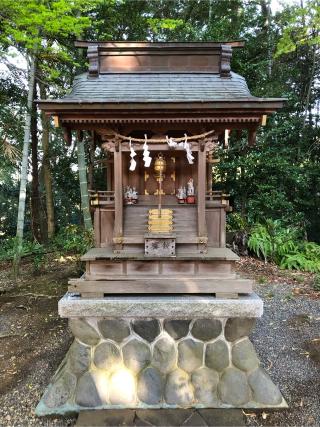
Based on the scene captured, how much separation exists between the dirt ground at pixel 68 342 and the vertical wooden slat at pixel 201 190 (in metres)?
2.05

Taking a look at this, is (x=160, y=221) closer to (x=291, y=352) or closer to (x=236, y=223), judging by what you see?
(x=291, y=352)

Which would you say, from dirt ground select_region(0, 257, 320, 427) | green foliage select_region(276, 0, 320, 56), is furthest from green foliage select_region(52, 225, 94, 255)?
green foliage select_region(276, 0, 320, 56)

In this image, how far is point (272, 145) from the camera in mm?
10258

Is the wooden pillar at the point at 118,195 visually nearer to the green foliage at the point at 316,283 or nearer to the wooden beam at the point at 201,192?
the wooden beam at the point at 201,192

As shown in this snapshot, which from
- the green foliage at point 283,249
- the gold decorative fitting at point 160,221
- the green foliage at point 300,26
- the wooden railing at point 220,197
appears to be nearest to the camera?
the gold decorative fitting at point 160,221

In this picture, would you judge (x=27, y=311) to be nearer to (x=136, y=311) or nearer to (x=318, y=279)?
(x=136, y=311)

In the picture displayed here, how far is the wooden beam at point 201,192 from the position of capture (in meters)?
3.39

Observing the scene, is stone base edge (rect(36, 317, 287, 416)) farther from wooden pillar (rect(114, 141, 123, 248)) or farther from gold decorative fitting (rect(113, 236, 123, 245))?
wooden pillar (rect(114, 141, 123, 248))

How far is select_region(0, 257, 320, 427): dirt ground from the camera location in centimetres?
298

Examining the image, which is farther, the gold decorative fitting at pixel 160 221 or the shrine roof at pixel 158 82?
the gold decorative fitting at pixel 160 221

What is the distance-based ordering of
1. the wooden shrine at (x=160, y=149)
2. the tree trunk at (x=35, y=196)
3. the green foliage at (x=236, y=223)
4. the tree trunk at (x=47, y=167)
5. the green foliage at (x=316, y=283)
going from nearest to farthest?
the wooden shrine at (x=160, y=149) < the green foliage at (x=316, y=283) < the green foliage at (x=236, y=223) < the tree trunk at (x=47, y=167) < the tree trunk at (x=35, y=196)

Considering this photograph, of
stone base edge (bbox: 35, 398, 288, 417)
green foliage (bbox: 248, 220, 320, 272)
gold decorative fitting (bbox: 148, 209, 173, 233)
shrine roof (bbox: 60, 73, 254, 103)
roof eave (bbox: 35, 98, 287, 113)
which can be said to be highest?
shrine roof (bbox: 60, 73, 254, 103)

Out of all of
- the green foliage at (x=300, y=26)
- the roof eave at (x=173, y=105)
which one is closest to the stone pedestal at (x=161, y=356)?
the roof eave at (x=173, y=105)

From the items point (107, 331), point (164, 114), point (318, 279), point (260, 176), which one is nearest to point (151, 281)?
point (107, 331)
